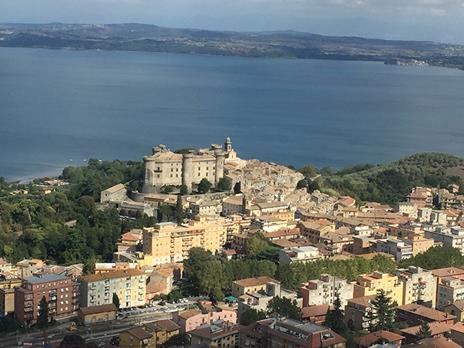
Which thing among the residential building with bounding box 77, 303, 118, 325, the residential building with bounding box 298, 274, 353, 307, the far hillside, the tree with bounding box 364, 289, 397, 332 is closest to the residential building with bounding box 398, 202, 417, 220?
the far hillside

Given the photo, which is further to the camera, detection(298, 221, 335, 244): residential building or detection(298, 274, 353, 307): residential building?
detection(298, 221, 335, 244): residential building

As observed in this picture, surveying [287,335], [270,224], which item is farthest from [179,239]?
[287,335]

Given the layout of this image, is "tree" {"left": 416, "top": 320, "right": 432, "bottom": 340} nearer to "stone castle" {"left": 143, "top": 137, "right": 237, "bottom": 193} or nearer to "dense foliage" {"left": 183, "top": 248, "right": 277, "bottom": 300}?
"dense foliage" {"left": 183, "top": 248, "right": 277, "bottom": 300}

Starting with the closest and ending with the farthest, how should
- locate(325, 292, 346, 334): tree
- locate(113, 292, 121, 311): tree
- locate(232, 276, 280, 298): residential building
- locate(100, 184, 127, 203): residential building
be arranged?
locate(325, 292, 346, 334): tree → locate(113, 292, 121, 311): tree → locate(232, 276, 280, 298): residential building → locate(100, 184, 127, 203): residential building

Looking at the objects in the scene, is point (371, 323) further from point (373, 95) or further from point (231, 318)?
point (373, 95)

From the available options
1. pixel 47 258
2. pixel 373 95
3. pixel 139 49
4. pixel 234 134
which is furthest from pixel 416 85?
pixel 47 258

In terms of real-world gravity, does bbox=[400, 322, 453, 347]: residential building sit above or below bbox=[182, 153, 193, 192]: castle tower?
below

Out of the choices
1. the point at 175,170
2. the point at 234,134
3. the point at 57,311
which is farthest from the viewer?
the point at 234,134
